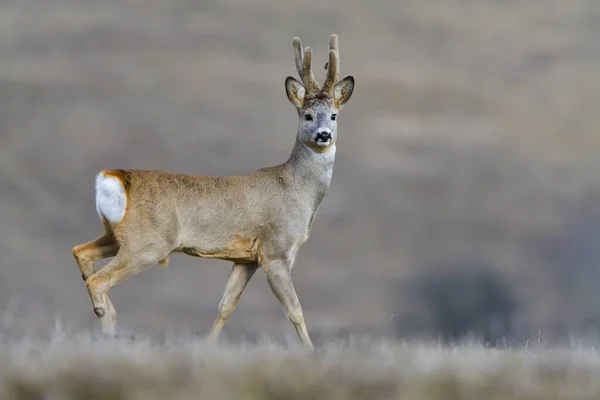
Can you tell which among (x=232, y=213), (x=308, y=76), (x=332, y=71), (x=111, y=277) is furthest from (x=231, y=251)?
(x=332, y=71)

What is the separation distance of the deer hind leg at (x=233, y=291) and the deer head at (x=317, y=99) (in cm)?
149

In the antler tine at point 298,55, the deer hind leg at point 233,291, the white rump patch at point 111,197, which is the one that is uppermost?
the antler tine at point 298,55

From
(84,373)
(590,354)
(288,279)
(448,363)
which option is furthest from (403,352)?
(288,279)

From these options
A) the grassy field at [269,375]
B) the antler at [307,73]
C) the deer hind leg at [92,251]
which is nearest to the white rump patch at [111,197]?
the deer hind leg at [92,251]

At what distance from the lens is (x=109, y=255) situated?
11516 millimetres

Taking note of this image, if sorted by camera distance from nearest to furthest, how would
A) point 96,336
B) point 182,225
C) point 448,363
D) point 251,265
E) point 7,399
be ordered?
point 7,399 < point 448,363 < point 96,336 < point 182,225 < point 251,265

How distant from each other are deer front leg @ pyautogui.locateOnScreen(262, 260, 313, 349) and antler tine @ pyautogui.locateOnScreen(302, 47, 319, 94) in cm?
204

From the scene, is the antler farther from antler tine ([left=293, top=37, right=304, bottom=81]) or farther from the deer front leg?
the deer front leg

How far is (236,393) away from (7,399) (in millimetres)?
1263

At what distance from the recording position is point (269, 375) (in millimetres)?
6812

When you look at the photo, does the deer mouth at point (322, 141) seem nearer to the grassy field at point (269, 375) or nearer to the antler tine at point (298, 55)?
the antler tine at point (298, 55)

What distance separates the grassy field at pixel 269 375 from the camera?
6.57 metres

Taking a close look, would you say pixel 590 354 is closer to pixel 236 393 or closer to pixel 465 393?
pixel 465 393

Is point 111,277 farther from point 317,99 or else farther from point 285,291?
A: point 317,99
